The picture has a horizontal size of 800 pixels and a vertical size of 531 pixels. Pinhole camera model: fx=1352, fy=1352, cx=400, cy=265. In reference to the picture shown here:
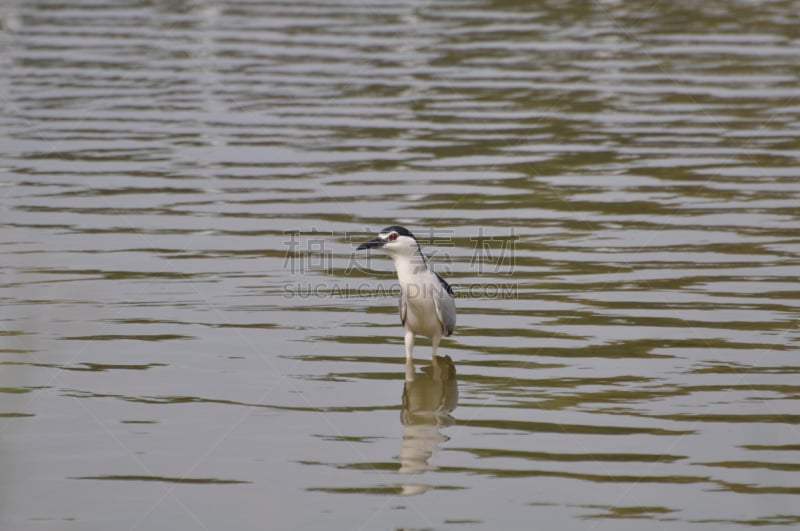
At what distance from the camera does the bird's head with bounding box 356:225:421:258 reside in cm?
1069

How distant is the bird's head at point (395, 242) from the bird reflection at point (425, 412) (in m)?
1.01

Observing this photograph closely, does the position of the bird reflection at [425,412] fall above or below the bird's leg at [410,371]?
below

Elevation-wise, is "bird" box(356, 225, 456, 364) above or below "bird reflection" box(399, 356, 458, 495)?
above

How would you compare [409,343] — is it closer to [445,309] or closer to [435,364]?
[435,364]

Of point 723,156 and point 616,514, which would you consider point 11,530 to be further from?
point 723,156

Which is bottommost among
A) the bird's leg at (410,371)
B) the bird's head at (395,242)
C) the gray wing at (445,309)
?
the bird's leg at (410,371)

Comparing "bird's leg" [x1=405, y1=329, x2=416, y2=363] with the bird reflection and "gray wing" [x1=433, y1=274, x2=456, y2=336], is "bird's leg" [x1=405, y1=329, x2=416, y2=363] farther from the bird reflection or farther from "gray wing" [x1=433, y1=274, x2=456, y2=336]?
"gray wing" [x1=433, y1=274, x2=456, y2=336]

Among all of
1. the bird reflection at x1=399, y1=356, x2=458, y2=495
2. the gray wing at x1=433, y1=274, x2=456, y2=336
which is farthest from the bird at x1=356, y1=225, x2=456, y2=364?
the bird reflection at x1=399, y1=356, x2=458, y2=495

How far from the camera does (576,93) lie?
21.9 meters

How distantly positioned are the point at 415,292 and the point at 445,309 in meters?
0.30

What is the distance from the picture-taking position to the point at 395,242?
10719 mm

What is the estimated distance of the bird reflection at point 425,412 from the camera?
9.09 metres

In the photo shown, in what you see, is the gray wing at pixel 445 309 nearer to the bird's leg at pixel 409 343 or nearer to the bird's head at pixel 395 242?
the bird's leg at pixel 409 343

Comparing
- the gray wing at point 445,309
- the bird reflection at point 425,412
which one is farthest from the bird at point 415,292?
the bird reflection at point 425,412
